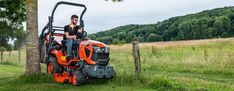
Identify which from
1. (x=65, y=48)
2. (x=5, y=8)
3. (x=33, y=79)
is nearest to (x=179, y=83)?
(x=65, y=48)

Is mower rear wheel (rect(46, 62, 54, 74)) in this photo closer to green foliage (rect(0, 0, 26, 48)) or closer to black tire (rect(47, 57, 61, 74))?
black tire (rect(47, 57, 61, 74))

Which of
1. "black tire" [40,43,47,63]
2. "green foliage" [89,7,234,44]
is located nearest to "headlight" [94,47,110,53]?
"black tire" [40,43,47,63]

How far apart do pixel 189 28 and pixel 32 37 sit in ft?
171

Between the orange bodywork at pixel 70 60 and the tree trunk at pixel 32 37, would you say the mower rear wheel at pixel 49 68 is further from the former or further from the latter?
the tree trunk at pixel 32 37

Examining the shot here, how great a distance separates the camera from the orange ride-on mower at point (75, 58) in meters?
14.9

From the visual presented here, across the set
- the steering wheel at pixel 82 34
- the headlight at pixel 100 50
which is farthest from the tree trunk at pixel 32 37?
the headlight at pixel 100 50

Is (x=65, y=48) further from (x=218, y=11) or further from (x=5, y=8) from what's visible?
(x=218, y=11)

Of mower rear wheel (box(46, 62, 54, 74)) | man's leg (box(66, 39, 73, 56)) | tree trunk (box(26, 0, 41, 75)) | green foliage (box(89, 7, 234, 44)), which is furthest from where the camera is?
green foliage (box(89, 7, 234, 44))

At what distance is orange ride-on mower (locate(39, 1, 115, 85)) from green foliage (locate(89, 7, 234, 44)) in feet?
145

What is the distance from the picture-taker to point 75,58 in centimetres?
1537

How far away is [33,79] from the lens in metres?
17.1

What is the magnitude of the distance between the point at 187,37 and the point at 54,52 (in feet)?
181

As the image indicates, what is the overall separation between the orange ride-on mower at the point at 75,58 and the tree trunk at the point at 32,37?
0.32 metres

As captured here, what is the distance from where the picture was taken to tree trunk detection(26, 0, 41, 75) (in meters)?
17.3
